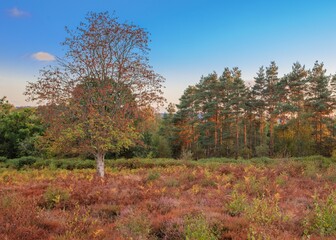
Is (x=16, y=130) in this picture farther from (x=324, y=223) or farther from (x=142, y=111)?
(x=324, y=223)

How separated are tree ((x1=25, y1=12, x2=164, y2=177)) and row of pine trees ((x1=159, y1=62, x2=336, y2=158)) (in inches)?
746

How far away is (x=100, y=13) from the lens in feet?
51.3

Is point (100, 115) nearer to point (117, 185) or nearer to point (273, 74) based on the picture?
point (117, 185)

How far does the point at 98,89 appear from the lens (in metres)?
14.9

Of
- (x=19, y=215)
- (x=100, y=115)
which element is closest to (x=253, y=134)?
(x=100, y=115)

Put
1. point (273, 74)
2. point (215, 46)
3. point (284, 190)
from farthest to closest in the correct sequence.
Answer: point (273, 74)
point (215, 46)
point (284, 190)

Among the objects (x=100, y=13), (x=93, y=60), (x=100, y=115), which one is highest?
(x=100, y=13)

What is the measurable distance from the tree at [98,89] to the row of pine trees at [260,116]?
1894 cm

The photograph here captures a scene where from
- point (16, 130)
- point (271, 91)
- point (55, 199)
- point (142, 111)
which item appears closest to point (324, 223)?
point (55, 199)

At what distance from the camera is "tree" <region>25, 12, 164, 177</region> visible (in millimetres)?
14516

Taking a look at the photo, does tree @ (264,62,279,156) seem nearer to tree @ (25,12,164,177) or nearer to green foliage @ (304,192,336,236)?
tree @ (25,12,164,177)

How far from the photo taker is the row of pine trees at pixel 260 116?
37656 millimetres

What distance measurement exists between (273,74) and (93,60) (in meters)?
34.5

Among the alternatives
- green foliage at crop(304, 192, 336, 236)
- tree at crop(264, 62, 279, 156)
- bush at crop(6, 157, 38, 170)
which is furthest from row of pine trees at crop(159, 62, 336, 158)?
green foliage at crop(304, 192, 336, 236)
